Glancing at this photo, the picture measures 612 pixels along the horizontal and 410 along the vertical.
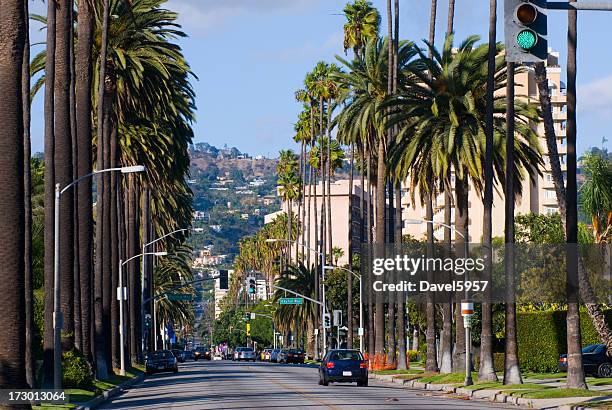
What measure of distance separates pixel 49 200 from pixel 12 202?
1290 cm

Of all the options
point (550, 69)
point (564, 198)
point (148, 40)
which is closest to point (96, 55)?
point (148, 40)

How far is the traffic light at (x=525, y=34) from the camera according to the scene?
16.2 meters

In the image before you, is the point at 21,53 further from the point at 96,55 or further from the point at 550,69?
the point at 550,69

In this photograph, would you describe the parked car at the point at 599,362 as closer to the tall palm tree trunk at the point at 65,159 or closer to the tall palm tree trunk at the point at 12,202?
the tall palm tree trunk at the point at 65,159

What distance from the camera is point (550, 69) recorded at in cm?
17250

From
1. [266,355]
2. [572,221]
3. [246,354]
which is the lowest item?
[246,354]

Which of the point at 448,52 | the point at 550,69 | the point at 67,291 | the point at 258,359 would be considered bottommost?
the point at 258,359

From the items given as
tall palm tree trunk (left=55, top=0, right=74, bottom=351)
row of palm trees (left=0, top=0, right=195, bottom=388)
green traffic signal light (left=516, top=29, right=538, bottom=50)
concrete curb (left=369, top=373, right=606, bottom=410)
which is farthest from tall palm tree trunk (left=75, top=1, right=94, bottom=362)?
green traffic signal light (left=516, top=29, right=538, bottom=50)

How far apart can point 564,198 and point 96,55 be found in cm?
2789

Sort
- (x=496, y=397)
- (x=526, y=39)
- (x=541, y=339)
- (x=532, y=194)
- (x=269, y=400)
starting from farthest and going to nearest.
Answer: (x=532, y=194)
(x=541, y=339)
(x=496, y=397)
(x=269, y=400)
(x=526, y=39)

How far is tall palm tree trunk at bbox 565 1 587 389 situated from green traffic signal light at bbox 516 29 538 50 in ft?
68.7

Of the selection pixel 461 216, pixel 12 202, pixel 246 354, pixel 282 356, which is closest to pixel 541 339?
pixel 461 216

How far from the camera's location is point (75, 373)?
145 feet

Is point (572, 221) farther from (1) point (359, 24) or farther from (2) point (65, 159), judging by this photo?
(1) point (359, 24)
